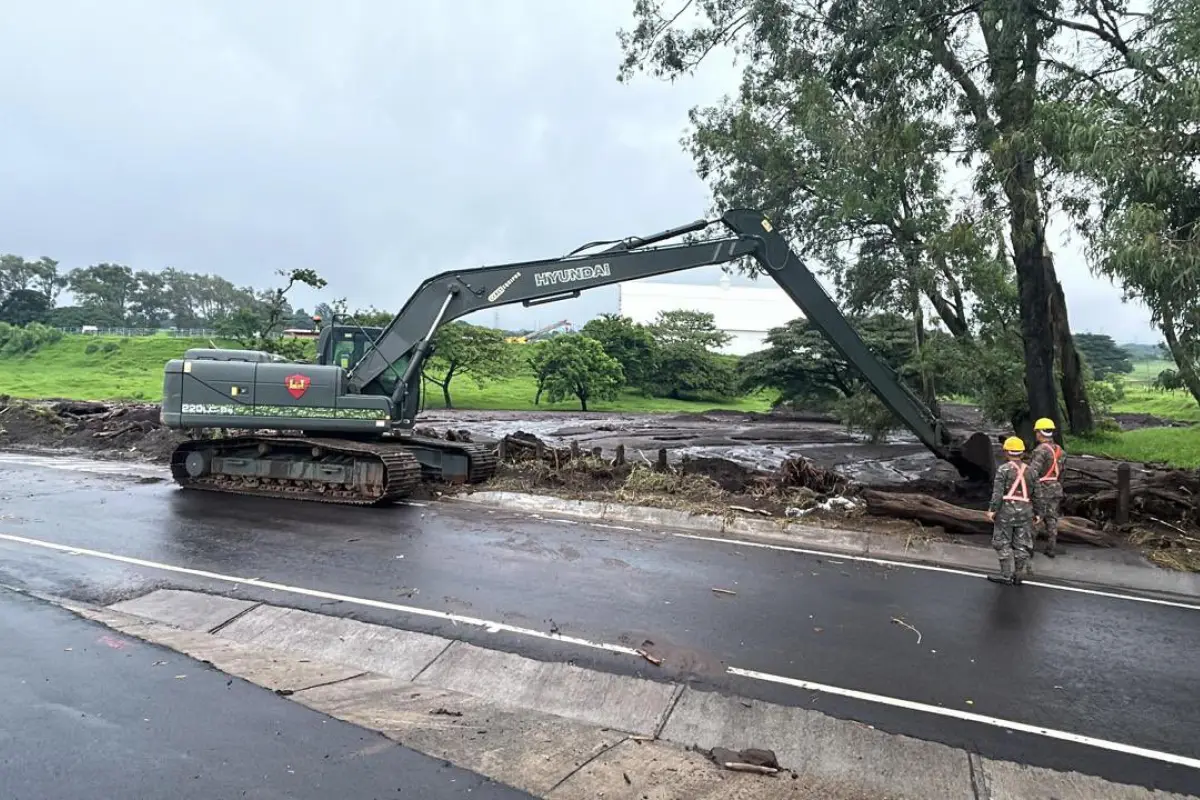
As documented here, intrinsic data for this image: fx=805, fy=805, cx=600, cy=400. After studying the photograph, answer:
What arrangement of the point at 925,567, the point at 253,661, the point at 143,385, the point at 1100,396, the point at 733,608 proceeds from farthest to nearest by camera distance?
the point at 143,385
the point at 1100,396
the point at 925,567
the point at 733,608
the point at 253,661

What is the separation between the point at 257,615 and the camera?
7012 millimetres

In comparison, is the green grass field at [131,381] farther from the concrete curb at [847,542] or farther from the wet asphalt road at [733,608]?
the wet asphalt road at [733,608]

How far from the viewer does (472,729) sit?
4.79 metres

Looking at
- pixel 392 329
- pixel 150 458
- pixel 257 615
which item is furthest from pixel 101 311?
pixel 257 615

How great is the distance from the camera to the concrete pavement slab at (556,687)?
5.25m

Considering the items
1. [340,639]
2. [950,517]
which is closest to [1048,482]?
[950,517]

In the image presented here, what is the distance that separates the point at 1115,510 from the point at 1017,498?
120 inches

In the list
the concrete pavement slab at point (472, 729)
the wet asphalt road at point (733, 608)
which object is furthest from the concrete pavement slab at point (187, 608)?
the concrete pavement slab at point (472, 729)

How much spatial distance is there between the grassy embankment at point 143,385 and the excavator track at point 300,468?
27.5 m

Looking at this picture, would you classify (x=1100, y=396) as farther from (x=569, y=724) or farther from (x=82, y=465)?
(x=82, y=465)

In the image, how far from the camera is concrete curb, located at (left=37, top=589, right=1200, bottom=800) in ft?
13.9

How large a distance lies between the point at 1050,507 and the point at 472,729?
7640 mm

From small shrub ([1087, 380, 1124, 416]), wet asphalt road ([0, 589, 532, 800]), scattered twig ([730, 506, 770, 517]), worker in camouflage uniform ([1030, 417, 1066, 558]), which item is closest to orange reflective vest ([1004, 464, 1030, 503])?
worker in camouflage uniform ([1030, 417, 1066, 558])

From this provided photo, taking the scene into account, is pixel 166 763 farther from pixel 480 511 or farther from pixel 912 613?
pixel 480 511
